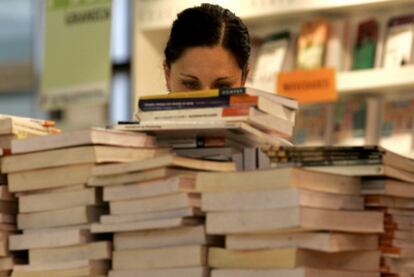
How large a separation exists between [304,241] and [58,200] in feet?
1.76

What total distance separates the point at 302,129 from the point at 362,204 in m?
3.25

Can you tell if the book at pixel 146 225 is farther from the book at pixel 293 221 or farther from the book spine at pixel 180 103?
the book spine at pixel 180 103

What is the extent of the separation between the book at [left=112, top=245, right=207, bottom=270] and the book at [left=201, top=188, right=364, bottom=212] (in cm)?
8

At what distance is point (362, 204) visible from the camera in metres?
1.92

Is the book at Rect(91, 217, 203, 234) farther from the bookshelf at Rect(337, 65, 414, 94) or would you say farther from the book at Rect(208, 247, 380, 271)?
the bookshelf at Rect(337, 65, 414, 94)

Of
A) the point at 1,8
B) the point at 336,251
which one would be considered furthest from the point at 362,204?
the point at 1,8

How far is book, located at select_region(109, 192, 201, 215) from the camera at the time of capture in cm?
189

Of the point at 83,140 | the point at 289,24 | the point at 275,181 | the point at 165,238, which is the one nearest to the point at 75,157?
the point at 83,140

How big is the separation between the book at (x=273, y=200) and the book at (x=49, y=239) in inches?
11.7

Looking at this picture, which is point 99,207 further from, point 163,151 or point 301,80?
point 301,80

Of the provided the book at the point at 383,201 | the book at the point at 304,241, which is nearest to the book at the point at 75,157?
the book at the point at 304,241

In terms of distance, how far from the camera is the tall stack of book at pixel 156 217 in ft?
6.20

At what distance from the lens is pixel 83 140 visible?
6.66 feet

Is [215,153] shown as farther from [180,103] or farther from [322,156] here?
[322,156]
